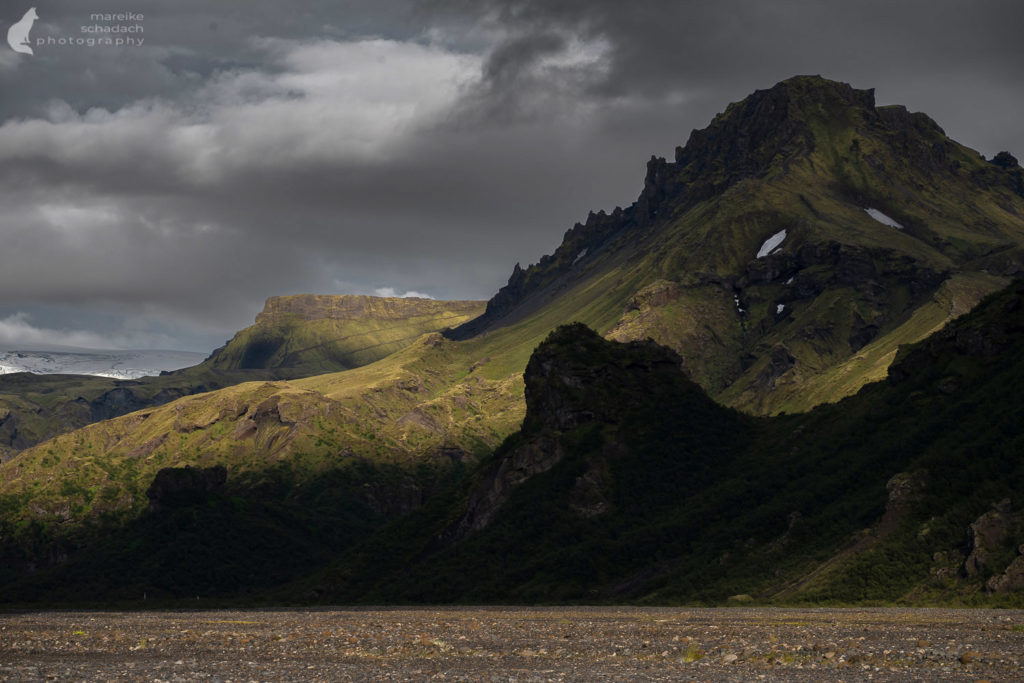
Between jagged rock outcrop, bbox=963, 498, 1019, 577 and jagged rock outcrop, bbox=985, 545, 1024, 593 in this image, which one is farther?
jagged rock outcrop, bbox=963, 498, 1019, 577

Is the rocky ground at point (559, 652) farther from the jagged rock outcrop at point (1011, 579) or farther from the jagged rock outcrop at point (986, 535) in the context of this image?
the jagged rock outcrop at point (986, 535)

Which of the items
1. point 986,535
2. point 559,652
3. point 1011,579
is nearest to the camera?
point 559,652

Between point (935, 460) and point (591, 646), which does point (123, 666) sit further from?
point (935, 460)

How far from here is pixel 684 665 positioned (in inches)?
2616

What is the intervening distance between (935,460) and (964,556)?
35547mm

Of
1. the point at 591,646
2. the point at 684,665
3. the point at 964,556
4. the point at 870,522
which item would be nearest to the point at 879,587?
the point at 964,556

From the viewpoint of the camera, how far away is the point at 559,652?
7688 centimetres

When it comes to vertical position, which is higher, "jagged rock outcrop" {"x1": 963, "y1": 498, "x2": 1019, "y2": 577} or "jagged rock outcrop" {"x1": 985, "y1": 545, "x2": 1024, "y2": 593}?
"jagged rock outcrop" {"x1": 963, "y1": 498, "x2": 1019, "y2": 577}

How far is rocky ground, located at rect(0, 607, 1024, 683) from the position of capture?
61594 mm

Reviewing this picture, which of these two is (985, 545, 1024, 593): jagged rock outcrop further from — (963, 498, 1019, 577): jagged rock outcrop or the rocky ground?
the rocky ground

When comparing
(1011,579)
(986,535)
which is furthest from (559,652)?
(986,535)

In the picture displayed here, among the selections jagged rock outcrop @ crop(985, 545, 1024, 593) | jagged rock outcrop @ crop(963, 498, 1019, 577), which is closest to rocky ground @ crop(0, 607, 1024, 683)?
jagged rock outcrop @ crop(985, 545, 1024, 593)

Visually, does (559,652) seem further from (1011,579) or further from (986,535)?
(986,535)

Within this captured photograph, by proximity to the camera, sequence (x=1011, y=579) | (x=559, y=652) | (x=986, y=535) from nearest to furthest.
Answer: (x=559, y=652) < (x=1011, y=579) < (x=986, y=535)
